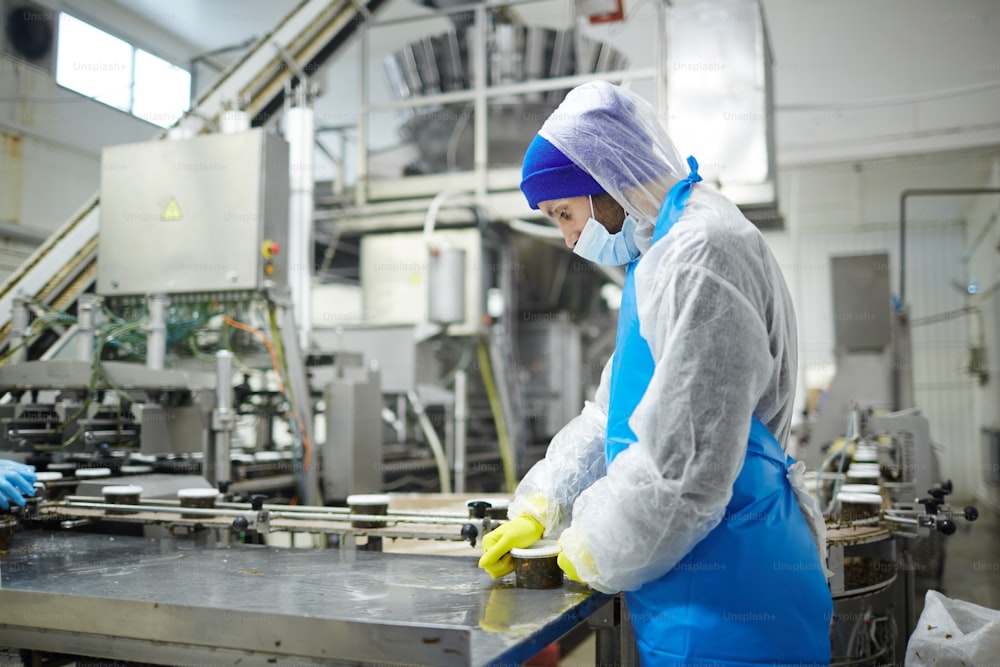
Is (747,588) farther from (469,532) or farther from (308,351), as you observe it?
(308,351)

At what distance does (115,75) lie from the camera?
3.72 m

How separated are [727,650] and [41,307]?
2.83 metres

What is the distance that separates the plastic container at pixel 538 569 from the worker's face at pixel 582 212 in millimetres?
540

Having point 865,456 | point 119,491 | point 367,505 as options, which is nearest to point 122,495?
point 119,491

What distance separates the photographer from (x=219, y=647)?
1.09 meters

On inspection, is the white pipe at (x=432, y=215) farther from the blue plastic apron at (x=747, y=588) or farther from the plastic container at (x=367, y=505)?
the blue plastic apron at (x=747, y=588)

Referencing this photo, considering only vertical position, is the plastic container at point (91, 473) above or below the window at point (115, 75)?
below

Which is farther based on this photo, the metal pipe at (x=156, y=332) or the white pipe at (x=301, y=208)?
the white pipe at (x=301, y=208)

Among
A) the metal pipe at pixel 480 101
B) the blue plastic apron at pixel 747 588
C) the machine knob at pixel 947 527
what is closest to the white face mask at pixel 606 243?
the blue plastic apron at pixel 747 588

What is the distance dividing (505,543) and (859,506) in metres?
1.16

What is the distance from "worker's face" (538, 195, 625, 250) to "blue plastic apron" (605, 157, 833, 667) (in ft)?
0.48

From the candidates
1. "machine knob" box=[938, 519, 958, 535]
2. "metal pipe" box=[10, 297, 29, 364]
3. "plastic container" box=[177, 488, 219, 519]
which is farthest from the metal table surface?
"metal pipe" box=[10, 297, 29, 364]

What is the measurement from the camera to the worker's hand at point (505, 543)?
1249 mm

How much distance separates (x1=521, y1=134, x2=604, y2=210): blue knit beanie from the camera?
1227 millimetres
